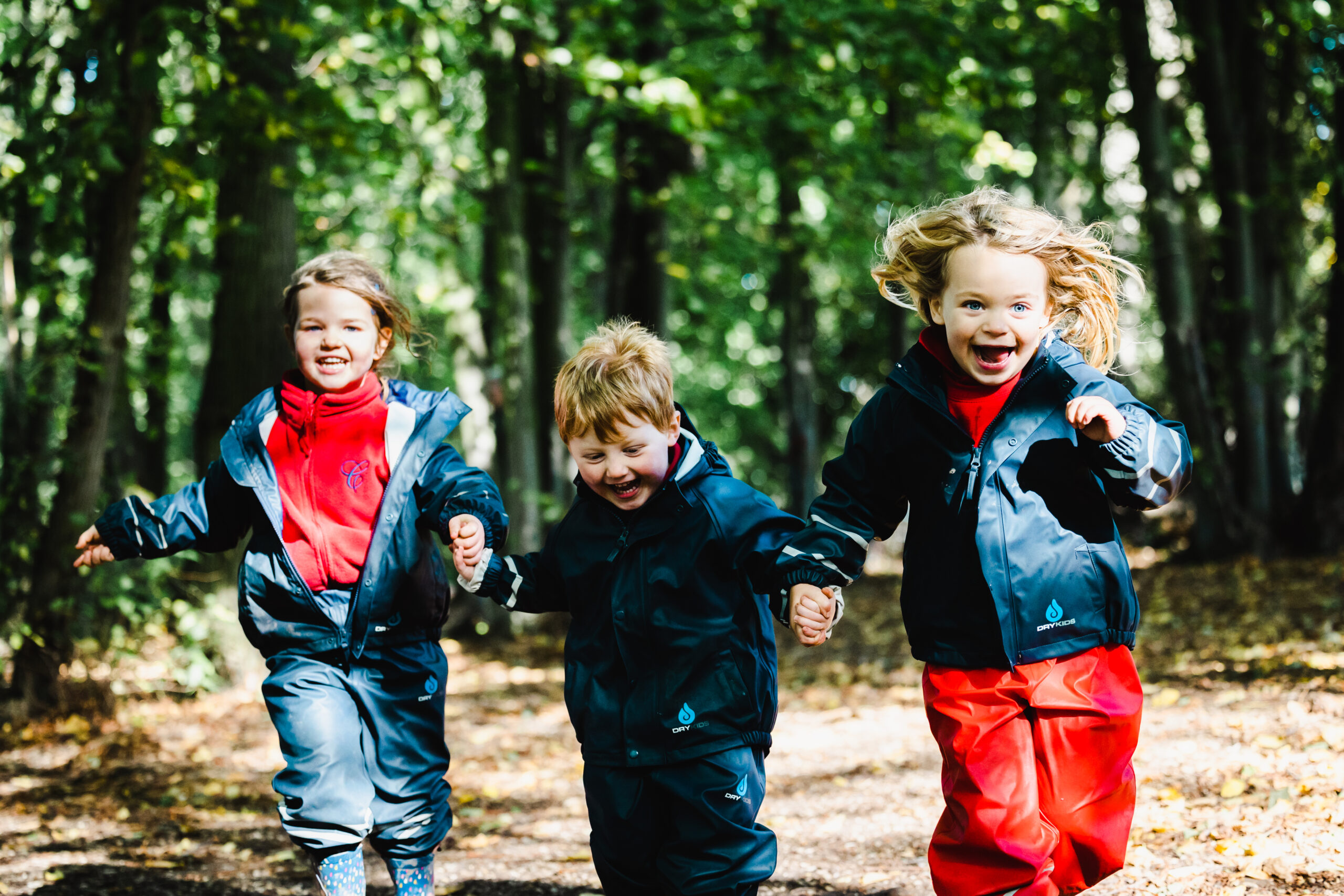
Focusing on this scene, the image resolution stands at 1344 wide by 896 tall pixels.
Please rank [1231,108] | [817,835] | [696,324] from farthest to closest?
[696,324], [1231,108], [817,835]

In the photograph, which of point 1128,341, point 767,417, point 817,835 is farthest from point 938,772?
point 767,417

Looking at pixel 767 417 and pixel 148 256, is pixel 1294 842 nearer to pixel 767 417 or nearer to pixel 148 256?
pixel 148 256

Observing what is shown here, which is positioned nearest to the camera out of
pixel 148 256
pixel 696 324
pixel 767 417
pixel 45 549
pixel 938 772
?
pixel 938 772

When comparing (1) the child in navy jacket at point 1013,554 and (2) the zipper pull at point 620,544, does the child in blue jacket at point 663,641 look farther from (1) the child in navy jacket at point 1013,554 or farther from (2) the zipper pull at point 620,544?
(1) the child in navy jacket at point 1013,554

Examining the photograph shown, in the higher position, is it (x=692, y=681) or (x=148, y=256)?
(x=148, y=256)

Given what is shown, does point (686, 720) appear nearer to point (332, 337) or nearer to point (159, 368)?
point (332, 337)

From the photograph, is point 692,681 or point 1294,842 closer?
point 692,681

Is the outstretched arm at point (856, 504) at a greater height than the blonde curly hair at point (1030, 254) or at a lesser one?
lesser

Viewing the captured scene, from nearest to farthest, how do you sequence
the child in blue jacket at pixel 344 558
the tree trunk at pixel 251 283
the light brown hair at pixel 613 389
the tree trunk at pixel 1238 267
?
1. the light brown hair at pixel 613 389
2. the child in blue jacket at pixel 344 558
3. the tree trunk at pixel 251 283
4. the tree trunk at pixel 1238 267

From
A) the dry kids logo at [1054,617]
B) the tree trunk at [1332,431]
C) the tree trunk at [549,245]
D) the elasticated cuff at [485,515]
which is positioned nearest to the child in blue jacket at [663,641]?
the elasticated cuff at [485,515]

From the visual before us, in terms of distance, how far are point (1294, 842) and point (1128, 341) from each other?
1.66m

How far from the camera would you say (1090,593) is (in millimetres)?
2668

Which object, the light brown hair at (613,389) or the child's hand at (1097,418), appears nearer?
the child's hand at (1097,418)

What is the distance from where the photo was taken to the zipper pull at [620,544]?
2.91 m
